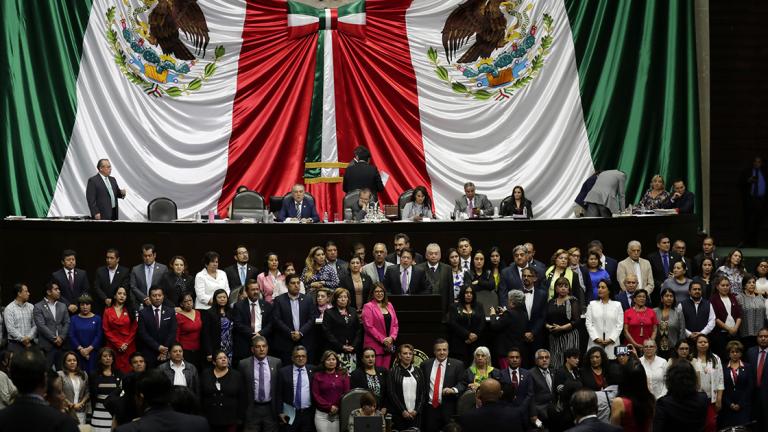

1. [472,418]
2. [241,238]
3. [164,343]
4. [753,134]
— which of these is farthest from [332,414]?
[753,134]

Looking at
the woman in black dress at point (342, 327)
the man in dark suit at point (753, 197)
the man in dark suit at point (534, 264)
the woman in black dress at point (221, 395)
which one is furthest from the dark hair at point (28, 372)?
the man in dark suit at point (753, 197)

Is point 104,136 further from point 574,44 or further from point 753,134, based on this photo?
point 753,134

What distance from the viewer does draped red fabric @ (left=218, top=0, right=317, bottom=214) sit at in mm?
17781

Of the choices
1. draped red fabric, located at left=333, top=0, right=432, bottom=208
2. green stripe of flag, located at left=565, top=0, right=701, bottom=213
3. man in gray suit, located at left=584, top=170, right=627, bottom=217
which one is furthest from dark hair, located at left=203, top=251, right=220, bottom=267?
green stripe of flag, located at left=565, top=0, right=701, bottom=213

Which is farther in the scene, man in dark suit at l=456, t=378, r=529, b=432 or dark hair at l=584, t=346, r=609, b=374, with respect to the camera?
dark hair at l=584, t=346, r=609, b=374

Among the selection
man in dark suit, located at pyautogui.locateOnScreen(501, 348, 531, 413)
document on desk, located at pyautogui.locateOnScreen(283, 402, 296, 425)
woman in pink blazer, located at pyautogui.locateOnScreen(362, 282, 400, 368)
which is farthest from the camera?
woman in pink blazer, located at pyautogui.locateOnScreen(362, 282, 400, 368)

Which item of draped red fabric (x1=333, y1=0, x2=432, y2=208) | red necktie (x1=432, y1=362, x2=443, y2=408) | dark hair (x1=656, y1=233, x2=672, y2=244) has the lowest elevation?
red necktie (x1=432, y1=362, x2=443, y2=408)

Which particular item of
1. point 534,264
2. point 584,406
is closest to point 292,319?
point 534,264

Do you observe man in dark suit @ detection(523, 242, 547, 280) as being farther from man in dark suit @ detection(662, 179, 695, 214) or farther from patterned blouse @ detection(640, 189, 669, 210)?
man in dark suit @ detection(662, 179, 695, 214)

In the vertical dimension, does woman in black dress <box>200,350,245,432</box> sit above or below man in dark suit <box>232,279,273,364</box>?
below

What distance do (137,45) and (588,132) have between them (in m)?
6.89

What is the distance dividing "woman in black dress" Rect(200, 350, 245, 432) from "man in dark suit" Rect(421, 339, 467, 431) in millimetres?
1868

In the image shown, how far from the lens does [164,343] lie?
1259 centimetres

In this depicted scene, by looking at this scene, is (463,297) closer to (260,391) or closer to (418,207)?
(260,391)
